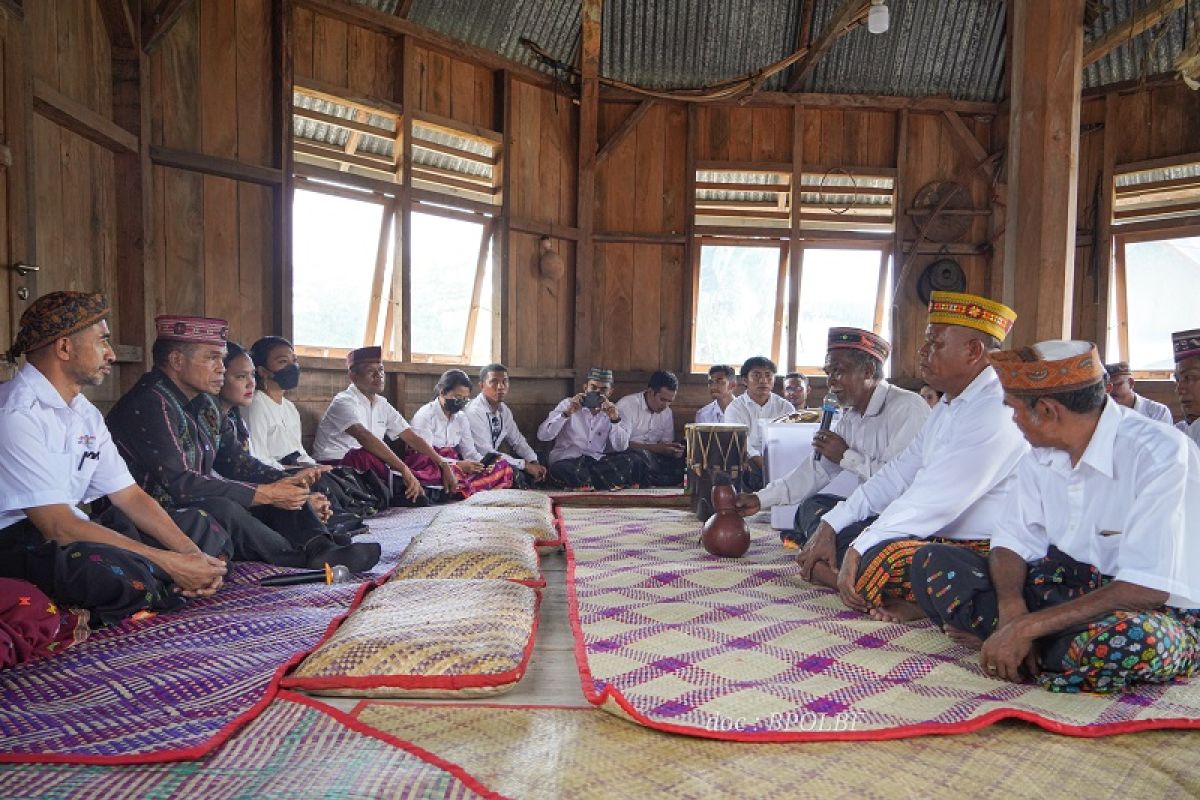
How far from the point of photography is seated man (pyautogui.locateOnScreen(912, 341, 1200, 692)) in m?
2.07

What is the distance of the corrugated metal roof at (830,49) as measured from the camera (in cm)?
785

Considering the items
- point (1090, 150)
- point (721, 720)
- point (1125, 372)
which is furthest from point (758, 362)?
point (721, 720)

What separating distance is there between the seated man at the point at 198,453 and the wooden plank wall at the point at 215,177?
1.94m

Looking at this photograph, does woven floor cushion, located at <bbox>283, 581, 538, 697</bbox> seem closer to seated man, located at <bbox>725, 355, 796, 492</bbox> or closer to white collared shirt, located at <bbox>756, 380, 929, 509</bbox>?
white collared shirt, located at <bbox>756, 380, 929, 509</bbox>

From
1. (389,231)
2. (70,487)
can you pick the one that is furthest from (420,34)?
(70,487)

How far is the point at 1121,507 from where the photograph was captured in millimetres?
2205

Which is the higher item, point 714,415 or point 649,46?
point 649,46

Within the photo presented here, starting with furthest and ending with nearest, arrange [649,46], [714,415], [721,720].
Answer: [649,46]
[714,415]
[721,720]

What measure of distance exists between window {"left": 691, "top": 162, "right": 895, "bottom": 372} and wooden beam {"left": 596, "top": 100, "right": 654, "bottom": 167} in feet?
2.56

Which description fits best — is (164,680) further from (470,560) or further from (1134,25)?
(1134,25)

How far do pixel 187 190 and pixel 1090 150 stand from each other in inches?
303

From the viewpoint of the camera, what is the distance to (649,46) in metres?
8.14

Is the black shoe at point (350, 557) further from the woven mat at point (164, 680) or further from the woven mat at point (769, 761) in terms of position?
the woven mat at point (769, 761)

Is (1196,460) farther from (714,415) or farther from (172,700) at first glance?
(714,415)
